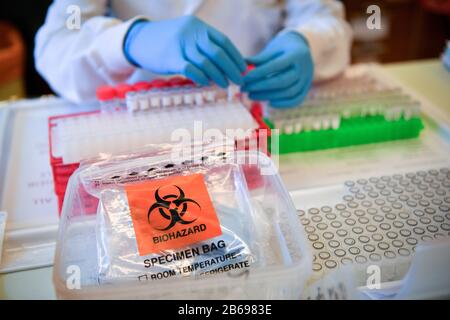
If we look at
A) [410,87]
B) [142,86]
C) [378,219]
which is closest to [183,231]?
[378,219]

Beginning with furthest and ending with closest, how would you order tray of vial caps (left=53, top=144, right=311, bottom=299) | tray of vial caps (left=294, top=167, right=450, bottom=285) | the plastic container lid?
the plastic container lid, tray of vial caps (left=294, top=167, right=450, bottom=285), tray of vial caps (left=53, top=144, right=311, bottom=299)

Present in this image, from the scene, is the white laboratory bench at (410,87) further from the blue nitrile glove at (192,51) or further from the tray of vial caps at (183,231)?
the blue nitrile glove at (192,51)

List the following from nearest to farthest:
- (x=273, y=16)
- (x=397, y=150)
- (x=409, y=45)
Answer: (x=397, y=150) → (x=273, y=16) → (x=409, y=45)

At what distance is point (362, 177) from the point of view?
0.71 m

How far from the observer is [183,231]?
52 centimetres

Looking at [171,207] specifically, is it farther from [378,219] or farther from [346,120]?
[346,120]

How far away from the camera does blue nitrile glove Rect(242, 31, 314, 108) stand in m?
0.81

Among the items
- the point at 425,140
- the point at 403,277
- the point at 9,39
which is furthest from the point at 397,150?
the point at 9,39

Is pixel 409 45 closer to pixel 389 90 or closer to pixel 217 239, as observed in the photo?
pixel 389 90

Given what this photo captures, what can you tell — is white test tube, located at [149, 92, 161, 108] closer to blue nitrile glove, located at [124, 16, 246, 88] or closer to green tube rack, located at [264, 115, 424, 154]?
blue nitrile glove, located at [124, 16, 246, 88]

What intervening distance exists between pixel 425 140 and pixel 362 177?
0.19 meters

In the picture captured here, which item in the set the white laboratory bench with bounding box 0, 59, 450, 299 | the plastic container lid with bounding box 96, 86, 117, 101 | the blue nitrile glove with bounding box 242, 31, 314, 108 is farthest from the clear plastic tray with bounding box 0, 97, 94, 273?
the blue nitrile glove with bounding box 242, 31, 314, 108

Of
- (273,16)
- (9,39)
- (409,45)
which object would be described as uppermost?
(273,16)

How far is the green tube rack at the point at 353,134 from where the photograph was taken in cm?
77
